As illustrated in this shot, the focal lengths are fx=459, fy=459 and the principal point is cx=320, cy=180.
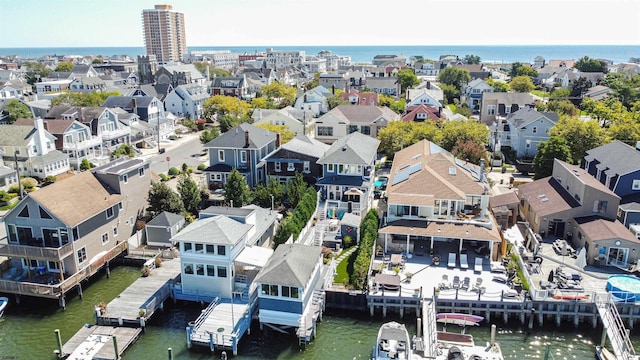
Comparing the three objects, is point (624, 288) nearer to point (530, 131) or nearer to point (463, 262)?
point (463, 262)

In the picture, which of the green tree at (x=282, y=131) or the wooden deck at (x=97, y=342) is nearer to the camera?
the wooden deck at (x=97, y=342)

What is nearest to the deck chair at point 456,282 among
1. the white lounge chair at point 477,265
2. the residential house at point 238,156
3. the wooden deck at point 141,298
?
the white lounge chair at point 477,265

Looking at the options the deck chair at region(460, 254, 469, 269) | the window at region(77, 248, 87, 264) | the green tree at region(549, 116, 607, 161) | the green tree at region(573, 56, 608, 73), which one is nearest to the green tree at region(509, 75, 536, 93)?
the green tree at region(573, 56, 608, 73)

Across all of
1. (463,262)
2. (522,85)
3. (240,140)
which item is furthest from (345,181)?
(522,85)

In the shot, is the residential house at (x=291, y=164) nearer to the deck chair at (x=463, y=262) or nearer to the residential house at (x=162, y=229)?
the residential house at (x=162, y=229)

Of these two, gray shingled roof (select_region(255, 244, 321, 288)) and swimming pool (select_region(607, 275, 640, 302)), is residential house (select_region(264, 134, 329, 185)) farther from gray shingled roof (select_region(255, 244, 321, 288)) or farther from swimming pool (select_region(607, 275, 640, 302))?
swimming pool (select_region(607, 275, 640, 302))

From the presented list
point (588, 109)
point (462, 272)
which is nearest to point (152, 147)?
point (462, 272)

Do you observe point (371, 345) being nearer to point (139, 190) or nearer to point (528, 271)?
point (528, 271)
